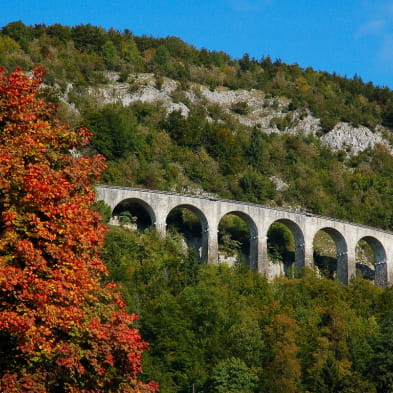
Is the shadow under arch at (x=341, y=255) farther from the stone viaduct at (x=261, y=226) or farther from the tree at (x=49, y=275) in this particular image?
the tree at (x=49, y=275)

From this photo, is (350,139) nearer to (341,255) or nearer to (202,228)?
(341,255)

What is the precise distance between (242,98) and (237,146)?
16505 millimetres

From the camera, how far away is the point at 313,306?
4891 cm

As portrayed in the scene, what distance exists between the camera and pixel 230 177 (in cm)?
7119

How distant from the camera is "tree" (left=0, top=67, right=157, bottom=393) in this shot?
53.1ft

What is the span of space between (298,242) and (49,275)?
42819mm

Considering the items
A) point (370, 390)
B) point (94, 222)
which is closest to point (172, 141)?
point (370, 390)

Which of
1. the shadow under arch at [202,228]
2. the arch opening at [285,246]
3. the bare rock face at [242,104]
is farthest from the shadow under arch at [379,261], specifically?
the bare rock face at [242,104]

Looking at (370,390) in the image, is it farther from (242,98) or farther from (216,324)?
(242,98)

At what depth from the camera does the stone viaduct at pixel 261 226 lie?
53.4 m

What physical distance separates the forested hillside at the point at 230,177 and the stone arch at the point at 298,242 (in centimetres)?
156

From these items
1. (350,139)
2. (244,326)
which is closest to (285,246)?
(244,326)

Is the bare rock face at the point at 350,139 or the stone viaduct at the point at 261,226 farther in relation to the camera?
the bare rock face at the point at 350,139

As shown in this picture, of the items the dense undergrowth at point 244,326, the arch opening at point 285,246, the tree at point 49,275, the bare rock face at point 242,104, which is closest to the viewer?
the tree at point 49,275
